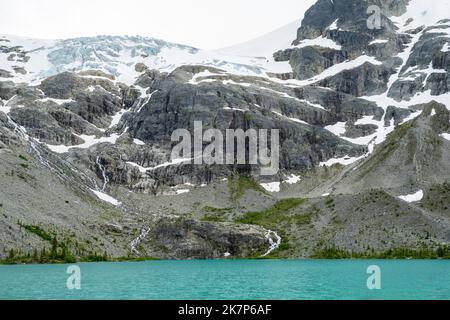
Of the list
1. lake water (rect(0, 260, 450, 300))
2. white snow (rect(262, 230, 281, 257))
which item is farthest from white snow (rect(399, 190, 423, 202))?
lake water (rect(0, 260, 450, 300))

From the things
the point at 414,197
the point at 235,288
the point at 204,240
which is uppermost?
the point at 235,288

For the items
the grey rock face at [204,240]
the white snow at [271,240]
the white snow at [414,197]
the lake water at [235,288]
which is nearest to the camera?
the lake water at [235,288]

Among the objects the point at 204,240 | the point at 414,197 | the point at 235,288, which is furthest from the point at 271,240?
the point at 235,288

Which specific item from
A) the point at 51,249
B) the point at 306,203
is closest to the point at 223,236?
the point at 306,203

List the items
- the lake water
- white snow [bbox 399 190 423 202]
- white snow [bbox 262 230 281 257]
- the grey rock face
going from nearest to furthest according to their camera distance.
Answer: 1. the lake water
2. white snow [bbox 262 230 281 257]
3. the grey rock face
4. white snow [bbox 399 190 423 202]

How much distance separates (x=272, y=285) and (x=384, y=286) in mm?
14264

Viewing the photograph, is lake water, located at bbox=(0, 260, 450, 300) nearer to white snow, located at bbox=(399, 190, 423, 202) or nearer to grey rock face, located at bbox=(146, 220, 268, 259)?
grey rock face, located at bbox=(146, 220, 268, 259)

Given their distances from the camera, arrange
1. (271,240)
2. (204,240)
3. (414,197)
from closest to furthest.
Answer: (271,240), (204,240), (414,197)

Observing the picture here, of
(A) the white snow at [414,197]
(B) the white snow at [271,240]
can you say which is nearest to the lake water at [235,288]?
(B) the white snow at [271,240]

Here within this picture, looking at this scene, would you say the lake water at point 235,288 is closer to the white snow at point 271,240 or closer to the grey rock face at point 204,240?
the white snow at point 271,240

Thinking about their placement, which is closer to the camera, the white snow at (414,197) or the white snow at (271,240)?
the white snow at (271,240)

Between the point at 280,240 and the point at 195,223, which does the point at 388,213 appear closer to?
the point at 280,240

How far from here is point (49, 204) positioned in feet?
510

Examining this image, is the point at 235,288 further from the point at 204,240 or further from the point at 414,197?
the point at 414,197
